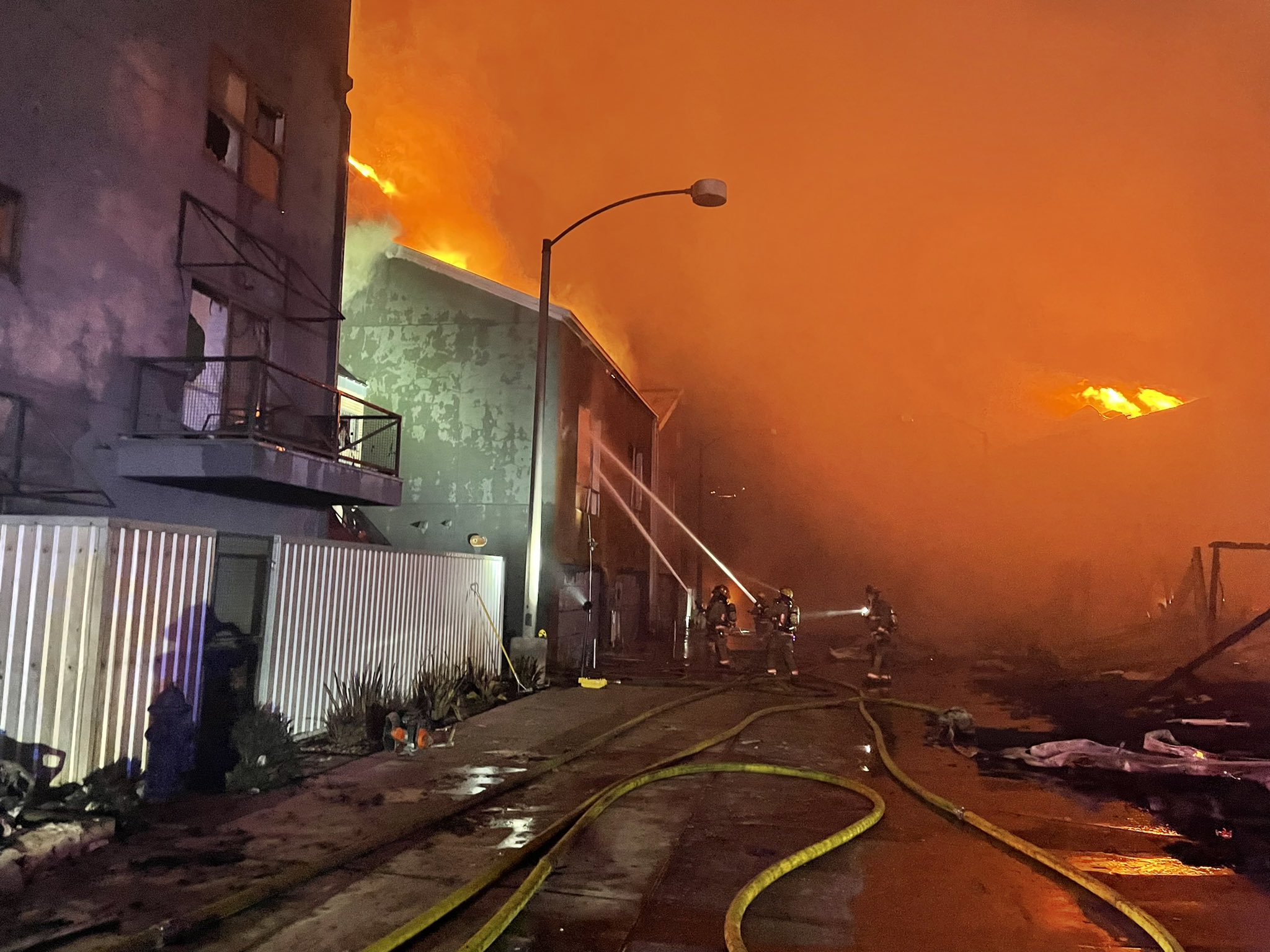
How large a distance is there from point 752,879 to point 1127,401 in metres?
35.8

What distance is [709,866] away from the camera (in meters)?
5.05

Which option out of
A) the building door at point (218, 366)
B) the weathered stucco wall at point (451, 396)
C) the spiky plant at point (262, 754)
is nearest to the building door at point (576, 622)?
the weathered stucco wall at point (451, 396)

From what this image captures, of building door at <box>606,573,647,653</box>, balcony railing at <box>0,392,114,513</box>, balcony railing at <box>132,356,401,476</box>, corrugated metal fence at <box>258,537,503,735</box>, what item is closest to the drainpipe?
balcony railing at <box>132,356,401,476</box>

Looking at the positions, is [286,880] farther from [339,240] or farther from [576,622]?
[576,622]

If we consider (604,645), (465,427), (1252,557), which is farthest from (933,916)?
(1252,557)

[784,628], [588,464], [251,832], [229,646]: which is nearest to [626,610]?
[588,464]

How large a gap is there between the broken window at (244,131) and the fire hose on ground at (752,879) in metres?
9.41

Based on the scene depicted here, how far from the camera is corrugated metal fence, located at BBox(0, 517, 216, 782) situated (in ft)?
18.4

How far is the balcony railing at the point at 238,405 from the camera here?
9.88 meters

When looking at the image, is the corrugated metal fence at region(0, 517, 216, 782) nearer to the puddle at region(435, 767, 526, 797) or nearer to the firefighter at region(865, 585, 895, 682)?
the puddle at region(435, 767, 526, 797)

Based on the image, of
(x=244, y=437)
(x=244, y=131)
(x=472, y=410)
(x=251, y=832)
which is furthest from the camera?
(x=472, y=410)

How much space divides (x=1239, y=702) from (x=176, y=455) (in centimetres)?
1493

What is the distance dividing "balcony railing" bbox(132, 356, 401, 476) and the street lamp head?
5.46 m

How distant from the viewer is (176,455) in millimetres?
9656
